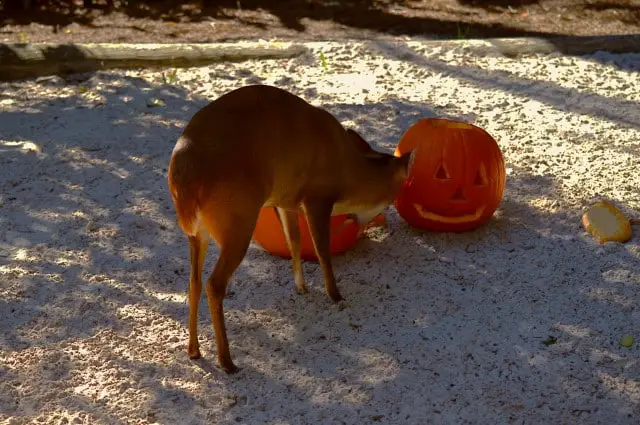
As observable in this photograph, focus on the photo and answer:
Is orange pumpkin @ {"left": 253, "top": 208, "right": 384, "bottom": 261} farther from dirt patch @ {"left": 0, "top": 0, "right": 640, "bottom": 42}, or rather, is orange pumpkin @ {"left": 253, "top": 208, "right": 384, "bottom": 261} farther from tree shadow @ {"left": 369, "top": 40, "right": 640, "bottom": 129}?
dirt patch @ {"left": 0, "top": 0, "right": 640, "bottom": 42}

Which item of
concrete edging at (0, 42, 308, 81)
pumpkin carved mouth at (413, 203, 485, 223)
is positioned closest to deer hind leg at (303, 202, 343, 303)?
pumpkin carved mouth at (413, 203, 485, 223)

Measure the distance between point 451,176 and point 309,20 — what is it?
4663mm

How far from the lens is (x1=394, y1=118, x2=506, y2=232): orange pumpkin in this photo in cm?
473

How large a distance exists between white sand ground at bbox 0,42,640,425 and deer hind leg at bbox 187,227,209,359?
10 centimetres

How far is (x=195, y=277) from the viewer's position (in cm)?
384

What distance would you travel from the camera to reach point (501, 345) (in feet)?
13.0

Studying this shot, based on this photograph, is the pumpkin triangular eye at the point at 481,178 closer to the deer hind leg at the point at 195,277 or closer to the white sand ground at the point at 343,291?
Result: the white sand ground at the point at 343,291

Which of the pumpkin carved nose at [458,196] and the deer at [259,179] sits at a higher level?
the deer at [259,179]

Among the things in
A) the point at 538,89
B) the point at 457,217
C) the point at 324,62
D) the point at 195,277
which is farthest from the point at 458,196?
the point at 324,62

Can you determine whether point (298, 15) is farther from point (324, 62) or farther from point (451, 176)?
point (451, 176)

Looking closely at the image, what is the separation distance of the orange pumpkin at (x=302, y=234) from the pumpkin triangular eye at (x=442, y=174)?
0.46m

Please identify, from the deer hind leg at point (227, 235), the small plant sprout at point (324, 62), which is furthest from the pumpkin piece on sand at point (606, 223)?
the small plant sprout at point (324, 62)

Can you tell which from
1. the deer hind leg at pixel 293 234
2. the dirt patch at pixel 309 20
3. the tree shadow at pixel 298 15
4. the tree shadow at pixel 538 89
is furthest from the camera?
the tree shadow at pixel 298 15

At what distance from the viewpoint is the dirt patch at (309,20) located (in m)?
8.54
